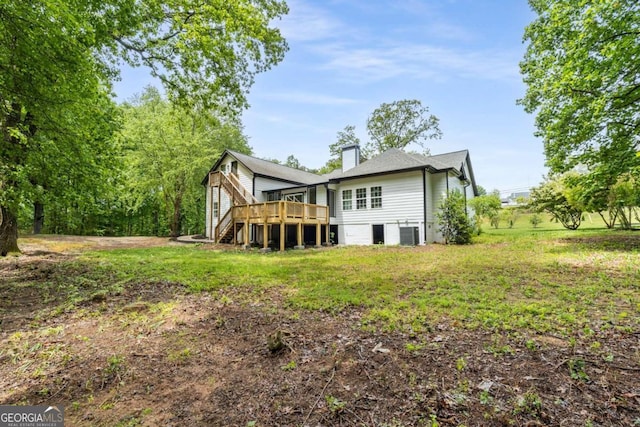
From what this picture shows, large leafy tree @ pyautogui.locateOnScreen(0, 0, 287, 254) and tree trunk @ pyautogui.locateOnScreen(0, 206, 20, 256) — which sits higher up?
large leafy tree @ pyautogui.locateOnScreen(0, 0, 287, 254)

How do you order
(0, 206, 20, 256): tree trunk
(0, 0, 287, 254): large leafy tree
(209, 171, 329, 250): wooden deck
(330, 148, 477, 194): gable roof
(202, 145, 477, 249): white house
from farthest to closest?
(330, 148, 477, 194): gable roof, (202, 145, 477, 249): white house, (209, 171, 329, 250): wooden deck, (0, 206, 20, 256): tree trunk, (0, 0, 287, 254): large leafy tree

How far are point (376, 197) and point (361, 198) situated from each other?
981 mm

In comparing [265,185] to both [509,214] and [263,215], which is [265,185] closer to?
[263,215]

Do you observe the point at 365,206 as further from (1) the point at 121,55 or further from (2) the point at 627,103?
(1) the point at 121,55

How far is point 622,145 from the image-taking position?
31.4 ft

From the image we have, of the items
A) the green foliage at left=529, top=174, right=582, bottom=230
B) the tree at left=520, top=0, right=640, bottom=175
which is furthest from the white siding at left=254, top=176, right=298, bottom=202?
the green foliage at left=529, top=174, right=582, bottom=230

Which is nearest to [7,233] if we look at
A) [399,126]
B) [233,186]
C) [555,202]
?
[233,186]

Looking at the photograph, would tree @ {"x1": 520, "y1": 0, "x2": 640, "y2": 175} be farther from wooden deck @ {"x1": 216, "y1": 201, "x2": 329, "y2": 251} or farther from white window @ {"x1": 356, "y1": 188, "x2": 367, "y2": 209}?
wooden deck @ {"x1": 216, "y1": 201, "x2": 329, "y2": 251}

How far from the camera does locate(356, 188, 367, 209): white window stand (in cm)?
1658

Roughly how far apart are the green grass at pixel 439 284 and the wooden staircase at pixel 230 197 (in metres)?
6.84

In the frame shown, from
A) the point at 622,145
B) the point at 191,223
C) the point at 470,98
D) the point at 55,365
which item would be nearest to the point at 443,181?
the point at 470,98

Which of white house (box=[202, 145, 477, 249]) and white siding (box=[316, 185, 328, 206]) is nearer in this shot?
white house (box=[202, 145, 477, 249])

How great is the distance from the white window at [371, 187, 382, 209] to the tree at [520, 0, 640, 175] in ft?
24.6

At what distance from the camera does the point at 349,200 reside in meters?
17.2
